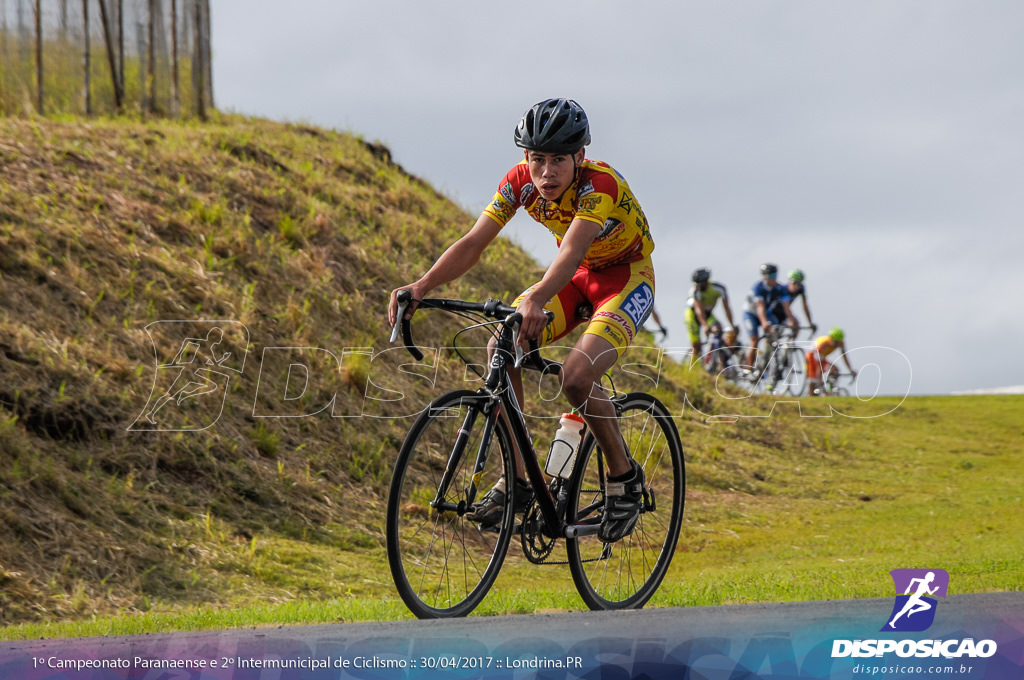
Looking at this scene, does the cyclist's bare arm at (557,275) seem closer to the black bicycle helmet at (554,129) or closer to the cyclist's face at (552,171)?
the cyclist's face at (552,171)

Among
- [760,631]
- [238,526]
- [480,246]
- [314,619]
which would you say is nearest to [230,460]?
[238,526]

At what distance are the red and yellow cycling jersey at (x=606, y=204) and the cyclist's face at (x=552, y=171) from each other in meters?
0.09

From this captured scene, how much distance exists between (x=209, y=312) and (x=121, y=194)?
9.15ft

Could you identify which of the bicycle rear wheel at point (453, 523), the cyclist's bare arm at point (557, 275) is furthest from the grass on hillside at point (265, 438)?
the cyclist's bare arm at point (557, 275)

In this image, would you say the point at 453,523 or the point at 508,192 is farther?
the point at 508,192

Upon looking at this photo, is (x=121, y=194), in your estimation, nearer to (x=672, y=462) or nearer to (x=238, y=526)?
(x=238, y=526)

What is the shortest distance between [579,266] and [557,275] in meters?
0.65

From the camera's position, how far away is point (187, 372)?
35.3 feet

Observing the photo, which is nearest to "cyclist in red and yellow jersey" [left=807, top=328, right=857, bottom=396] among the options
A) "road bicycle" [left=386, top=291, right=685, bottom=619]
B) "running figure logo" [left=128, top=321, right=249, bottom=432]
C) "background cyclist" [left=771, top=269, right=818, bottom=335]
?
"background cyclist" [left=771, top=269, right=818, bottom=335]

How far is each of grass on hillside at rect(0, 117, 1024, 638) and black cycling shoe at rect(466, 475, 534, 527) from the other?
75cm

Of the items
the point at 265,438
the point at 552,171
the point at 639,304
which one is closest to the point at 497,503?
the point at 639,304

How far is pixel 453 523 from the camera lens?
17.9 feet

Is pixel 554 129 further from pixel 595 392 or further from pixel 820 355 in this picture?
pixel 820 355

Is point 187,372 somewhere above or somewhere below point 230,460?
above
